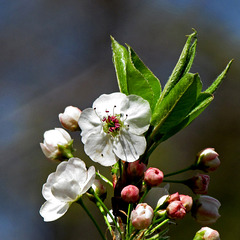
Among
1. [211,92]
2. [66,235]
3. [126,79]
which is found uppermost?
[126,79]

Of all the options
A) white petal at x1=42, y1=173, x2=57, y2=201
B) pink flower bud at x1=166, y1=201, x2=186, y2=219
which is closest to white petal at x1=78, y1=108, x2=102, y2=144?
white petal at x1=42, y1=173, x2=57, y2=201

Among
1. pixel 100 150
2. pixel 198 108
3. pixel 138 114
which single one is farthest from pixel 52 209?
pixel 198 108

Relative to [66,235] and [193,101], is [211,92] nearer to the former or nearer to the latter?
[193,101]

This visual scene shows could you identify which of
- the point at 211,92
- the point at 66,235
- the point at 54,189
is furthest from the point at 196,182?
the point at 66,235

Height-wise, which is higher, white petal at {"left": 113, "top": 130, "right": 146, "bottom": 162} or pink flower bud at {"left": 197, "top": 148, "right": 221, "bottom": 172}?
white petal at {"left": 113, "top": 130, "right": 146, "bottom": 162}

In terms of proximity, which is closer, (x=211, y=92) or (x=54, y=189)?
(x=54, y=189)

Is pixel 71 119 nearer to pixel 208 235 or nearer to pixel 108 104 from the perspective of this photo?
pixel 108 104

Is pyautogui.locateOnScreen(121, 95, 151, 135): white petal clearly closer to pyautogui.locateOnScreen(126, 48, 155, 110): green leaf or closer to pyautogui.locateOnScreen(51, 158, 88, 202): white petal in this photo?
pyautogui.locateOnScreen(126, 48, 155, 110): green leaf
